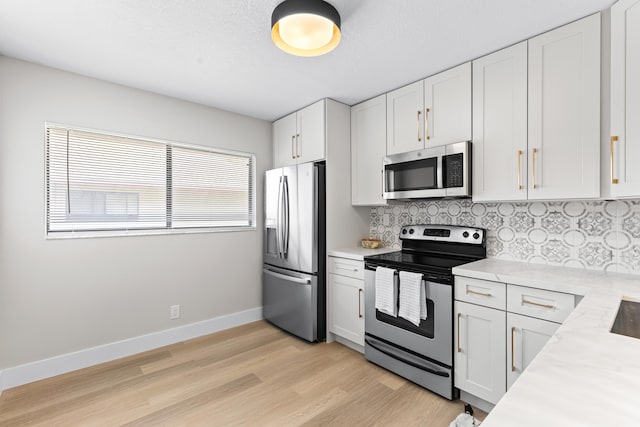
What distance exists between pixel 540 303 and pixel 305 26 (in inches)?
77.3

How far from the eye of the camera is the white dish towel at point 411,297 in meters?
2.09

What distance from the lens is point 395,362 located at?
2285 mm

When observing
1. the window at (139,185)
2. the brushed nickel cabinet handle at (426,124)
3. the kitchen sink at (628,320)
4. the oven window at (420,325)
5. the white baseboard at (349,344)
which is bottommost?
the white baseboard at (349,344)

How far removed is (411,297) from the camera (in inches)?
84.2

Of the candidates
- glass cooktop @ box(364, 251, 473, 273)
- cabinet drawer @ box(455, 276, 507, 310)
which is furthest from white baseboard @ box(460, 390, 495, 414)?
glass cooktop @ box(364, 251, 473, 273)

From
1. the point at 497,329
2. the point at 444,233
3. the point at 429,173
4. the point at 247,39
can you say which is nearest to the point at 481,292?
the point at 497,329

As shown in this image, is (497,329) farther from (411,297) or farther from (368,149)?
(368,149)

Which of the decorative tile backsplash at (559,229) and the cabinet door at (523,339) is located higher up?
the decorative tile backsplash at (559,229)

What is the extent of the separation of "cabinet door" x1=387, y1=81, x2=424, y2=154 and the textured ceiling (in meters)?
0.09

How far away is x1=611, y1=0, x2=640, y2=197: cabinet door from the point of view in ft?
4.86

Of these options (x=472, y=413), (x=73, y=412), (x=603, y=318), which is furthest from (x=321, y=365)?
(x=603, y=318)

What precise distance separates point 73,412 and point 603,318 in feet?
9.39

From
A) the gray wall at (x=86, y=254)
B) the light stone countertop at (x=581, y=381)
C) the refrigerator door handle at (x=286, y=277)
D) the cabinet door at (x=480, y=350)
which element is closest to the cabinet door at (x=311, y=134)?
the gray wall at (x=86, y=254)

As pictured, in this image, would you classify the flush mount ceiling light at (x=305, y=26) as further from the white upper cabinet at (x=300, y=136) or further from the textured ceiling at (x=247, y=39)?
the white upper cabinet at (x=300, y=136)
